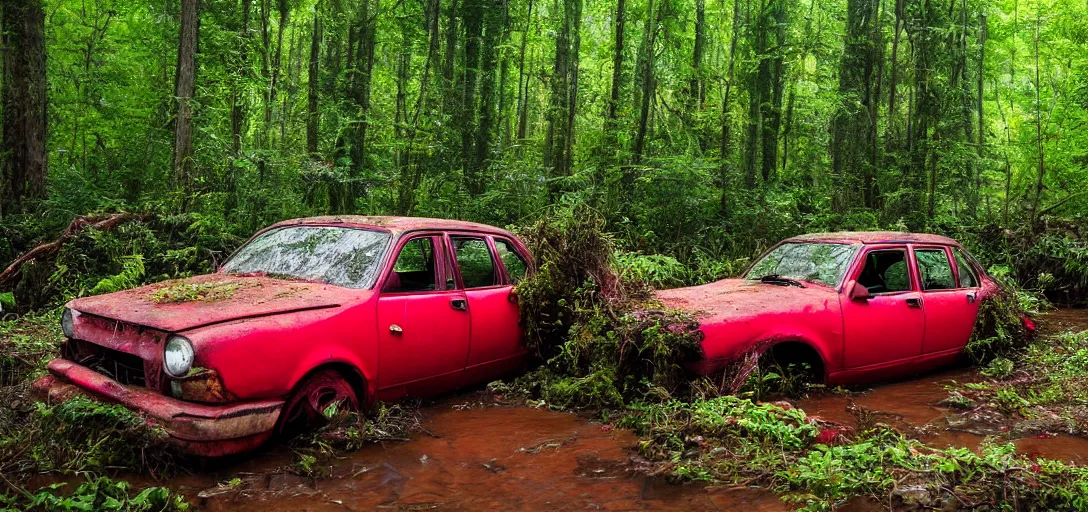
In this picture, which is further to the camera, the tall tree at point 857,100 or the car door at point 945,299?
the tall tree at point 857,100

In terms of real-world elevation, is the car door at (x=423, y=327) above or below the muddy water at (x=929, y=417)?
above

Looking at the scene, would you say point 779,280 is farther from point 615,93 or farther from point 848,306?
point 615,93

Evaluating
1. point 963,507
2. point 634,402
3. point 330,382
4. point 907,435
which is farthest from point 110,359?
point 907,435

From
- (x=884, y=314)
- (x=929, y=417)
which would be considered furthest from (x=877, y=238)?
(x=929, y=417)

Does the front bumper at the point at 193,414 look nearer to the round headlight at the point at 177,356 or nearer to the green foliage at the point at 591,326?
the round headlight at the point at 177,356

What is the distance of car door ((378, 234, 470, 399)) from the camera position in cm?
502

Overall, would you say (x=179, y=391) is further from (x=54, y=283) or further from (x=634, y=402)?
(x=54, y=283)

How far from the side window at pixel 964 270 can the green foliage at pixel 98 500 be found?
23.9ft

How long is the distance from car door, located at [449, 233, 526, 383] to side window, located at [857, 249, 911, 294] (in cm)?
336

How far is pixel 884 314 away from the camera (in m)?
6.38

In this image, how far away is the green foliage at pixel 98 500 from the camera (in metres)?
3.20

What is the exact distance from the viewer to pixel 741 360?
5.41 meters

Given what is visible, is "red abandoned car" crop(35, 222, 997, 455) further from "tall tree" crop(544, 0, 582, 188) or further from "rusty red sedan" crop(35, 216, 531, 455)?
"tall tree" crop(544, 0, 582, 188)

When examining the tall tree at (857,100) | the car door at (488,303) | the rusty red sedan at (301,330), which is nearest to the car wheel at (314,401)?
the rusty red sedan at (301,330)
